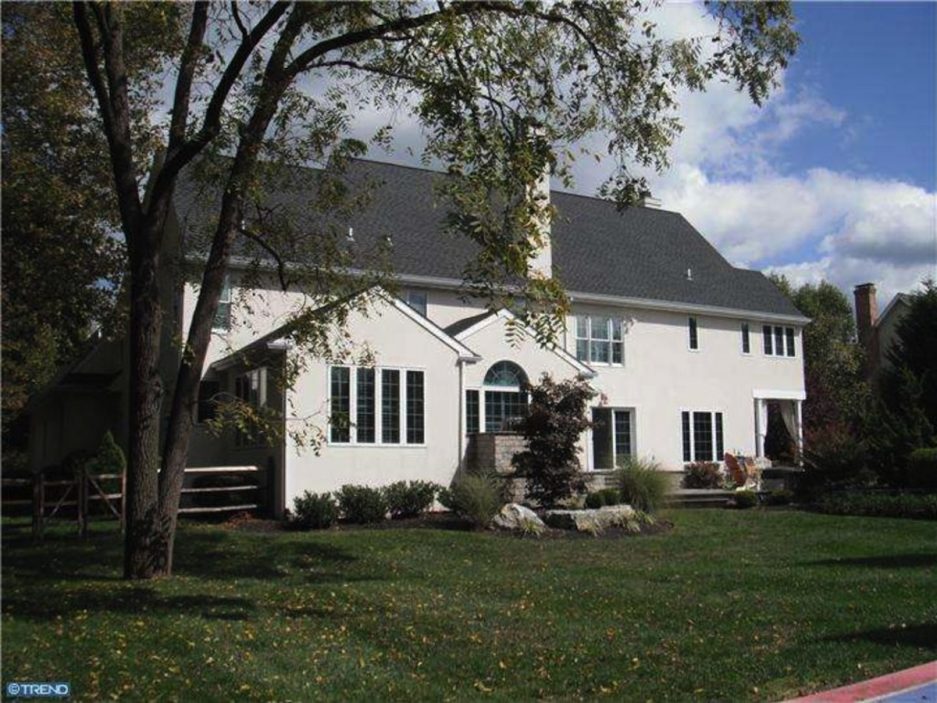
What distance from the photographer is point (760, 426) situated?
3203cm

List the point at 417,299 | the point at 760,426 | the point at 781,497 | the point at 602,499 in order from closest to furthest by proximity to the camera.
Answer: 1. the point at 602,499
2. the point at 781,497
3. the point at 417,299
4. the point at 760,426

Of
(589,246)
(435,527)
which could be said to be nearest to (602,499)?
(435,527)

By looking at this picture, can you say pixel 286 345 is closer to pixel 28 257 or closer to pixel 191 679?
pixel 28 257

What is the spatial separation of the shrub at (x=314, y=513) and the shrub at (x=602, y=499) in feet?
17.3

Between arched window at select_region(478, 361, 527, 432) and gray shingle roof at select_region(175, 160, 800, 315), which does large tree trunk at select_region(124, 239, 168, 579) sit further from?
arched window at select_region(478, 361, 527, 432)

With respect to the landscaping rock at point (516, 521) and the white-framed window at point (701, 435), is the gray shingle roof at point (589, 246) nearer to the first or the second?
the white-framed window at point (701, 435)

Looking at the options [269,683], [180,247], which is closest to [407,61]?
[180,247]

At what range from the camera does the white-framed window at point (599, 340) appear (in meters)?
27.8

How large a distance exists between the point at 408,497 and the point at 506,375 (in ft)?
17.1

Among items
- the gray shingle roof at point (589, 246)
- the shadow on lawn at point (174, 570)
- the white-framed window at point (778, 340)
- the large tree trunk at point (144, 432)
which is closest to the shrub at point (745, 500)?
the gray shingle roof at point (589, 246)

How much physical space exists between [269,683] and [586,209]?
2727 centimetres

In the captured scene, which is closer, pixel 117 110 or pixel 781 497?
pixel 117 110

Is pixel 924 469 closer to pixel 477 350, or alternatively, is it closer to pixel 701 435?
pixel 701 435

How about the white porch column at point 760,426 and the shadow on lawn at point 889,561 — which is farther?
the white porch column at point 760,426
